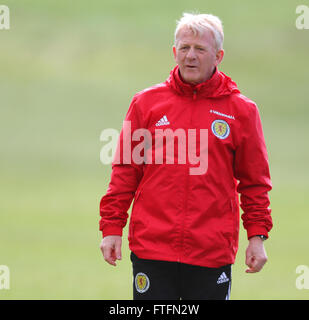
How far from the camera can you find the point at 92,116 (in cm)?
2077

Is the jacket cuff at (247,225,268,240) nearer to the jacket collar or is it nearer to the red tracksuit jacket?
the red tracksuit jacket

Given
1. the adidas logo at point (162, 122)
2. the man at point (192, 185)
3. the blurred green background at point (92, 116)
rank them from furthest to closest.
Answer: the blurred green background at point (92, 116)
the adidas logo at point (162, 122)
the man at point (192, 185)

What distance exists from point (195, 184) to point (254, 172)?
0.39m

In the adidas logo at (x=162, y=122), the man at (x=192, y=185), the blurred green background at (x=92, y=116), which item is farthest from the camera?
the blurred green background at (x=92, y=116)

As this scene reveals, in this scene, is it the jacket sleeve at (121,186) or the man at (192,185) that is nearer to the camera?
the man at (192,185)

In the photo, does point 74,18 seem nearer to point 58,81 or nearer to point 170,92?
point 58,81

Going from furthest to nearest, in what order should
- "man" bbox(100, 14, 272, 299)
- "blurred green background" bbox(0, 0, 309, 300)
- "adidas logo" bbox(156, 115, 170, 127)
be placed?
1. "blurred green background" bbox(0, 0, 309, 300)
2. "adidas logo" bbox(156, 115, 170, 127)
3. "man" bbox(100, 14, 272, 299)

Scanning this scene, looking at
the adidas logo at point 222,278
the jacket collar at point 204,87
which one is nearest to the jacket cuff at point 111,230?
the adidas logo at point 222,278

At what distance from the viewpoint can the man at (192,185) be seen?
4.47 m

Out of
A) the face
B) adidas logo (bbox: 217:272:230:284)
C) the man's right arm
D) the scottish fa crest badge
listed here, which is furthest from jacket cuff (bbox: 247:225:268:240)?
the face

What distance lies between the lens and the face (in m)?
4.57

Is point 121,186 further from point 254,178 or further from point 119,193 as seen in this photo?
point 254,178

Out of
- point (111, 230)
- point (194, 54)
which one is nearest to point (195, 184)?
point (111, 230)

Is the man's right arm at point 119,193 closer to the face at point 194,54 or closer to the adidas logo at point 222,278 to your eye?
the face at point 194,54
